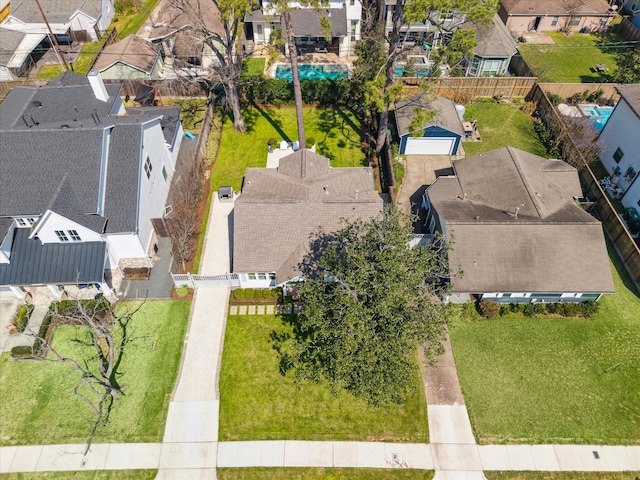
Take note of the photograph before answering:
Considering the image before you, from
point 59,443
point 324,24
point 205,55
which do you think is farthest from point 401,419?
point 205,55

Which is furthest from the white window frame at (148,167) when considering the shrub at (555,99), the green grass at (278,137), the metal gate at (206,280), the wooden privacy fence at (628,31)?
the wooden privacy fence at (628,31)

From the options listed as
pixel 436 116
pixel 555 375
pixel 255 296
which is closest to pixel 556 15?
pixel 436 116

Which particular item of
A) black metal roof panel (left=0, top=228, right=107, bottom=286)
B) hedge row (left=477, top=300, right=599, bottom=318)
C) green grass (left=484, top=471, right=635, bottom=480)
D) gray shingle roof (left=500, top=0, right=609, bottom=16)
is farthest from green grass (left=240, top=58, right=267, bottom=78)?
green grass (left=484, top=471, right=635, bottom=480)

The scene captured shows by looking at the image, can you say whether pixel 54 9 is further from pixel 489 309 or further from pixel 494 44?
pixel 489 309

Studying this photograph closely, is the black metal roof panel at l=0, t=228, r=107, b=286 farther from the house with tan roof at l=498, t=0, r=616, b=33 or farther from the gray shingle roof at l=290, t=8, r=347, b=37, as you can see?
the house with tan roof at l=498, t=0, r=616, b=33

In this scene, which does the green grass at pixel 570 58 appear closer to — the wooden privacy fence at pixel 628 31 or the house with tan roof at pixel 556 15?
the wooden privacy fence at pixel 628 31

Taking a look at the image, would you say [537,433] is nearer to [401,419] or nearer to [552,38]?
[401,419]
